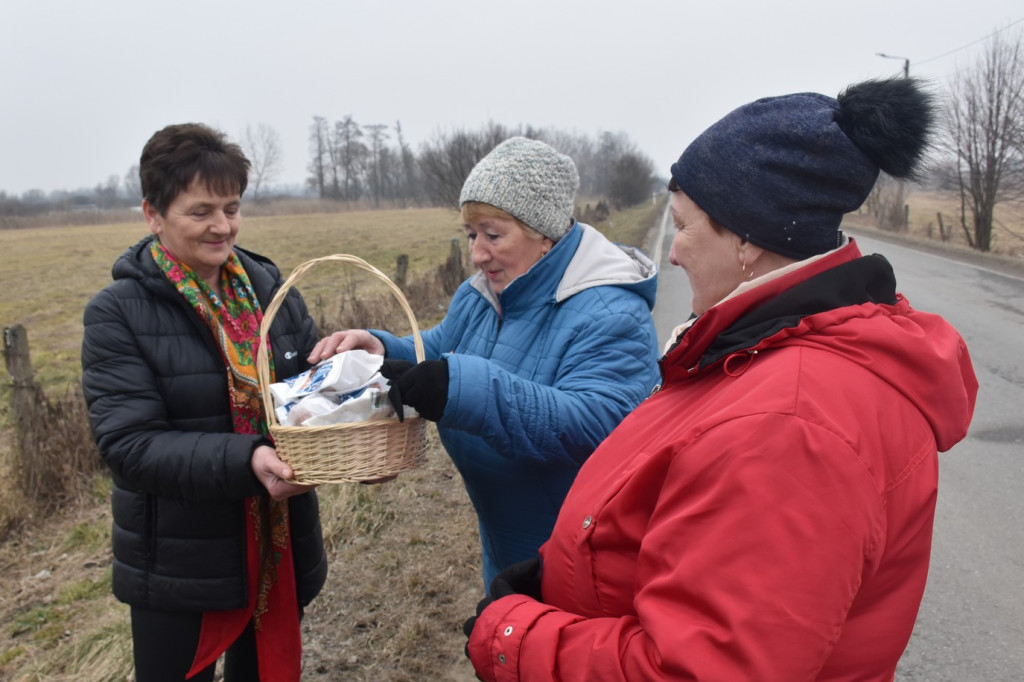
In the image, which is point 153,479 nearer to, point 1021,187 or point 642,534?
point 642,534

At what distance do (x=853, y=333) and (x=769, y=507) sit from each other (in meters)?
0.33

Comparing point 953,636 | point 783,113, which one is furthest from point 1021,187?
point 783,113

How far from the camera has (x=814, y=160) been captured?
4.21ft

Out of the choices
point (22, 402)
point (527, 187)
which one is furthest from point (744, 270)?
point (22, 402)

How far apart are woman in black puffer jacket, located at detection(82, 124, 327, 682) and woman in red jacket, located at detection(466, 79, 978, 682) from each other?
3.40ft

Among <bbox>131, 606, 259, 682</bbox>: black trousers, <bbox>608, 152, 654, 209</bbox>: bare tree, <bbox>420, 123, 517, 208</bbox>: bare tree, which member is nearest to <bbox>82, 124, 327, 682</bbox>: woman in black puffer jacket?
<bbox>131, 606, 259, 682</bbox>: black trousers

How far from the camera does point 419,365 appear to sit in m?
1.90

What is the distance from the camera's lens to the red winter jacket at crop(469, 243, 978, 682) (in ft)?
3.27

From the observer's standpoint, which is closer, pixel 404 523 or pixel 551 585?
pixel 551 585

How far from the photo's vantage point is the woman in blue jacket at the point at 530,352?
193 centimetres

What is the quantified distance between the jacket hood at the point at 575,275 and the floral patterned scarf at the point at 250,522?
32.7 inches

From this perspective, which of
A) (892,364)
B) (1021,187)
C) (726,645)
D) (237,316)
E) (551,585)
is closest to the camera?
(726,645)

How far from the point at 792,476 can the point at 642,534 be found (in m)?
0.30

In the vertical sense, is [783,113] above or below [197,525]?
above
